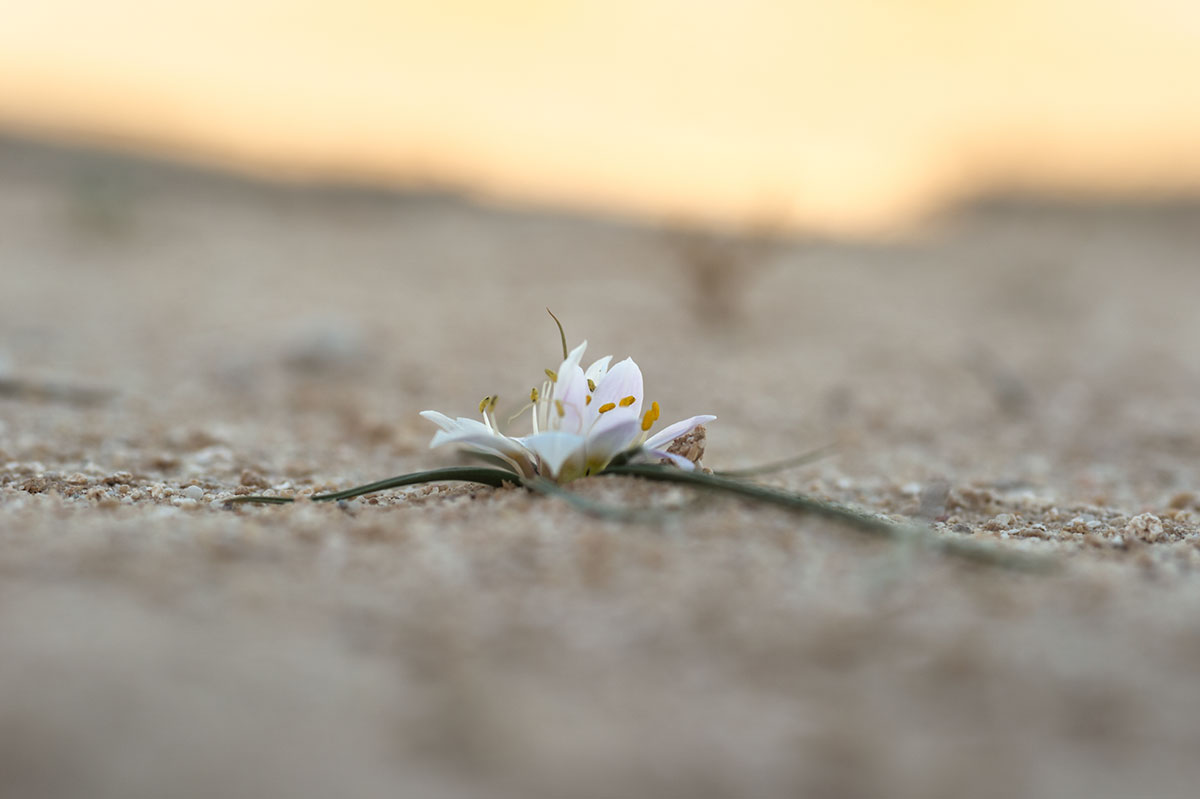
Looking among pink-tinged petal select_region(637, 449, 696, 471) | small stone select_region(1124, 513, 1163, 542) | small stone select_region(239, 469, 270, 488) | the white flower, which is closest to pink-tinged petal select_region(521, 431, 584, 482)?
the white flower

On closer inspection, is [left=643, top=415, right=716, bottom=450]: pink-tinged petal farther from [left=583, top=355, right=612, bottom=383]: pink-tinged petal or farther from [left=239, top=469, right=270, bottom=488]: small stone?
[left=239, top=469, right=270, bottom=488]: small stone

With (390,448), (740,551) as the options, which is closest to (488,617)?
(740,551)

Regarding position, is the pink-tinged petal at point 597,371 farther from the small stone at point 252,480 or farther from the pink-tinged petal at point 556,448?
the small stone at point 252,480

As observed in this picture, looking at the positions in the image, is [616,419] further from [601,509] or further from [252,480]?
[252,480]

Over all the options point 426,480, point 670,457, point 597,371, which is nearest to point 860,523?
point 670,457

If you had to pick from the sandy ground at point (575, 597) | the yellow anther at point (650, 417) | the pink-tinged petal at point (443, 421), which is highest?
the yellow anther at point (650, 417)

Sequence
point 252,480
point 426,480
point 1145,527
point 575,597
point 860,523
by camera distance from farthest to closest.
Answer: point 252,480 < point 1145,527 < point 426,480 < point 860,523 < point 575,597

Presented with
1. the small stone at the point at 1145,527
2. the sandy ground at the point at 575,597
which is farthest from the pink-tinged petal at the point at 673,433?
the small stone at the point at 1145,527

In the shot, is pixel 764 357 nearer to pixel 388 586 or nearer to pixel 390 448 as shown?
pixel 390 448
